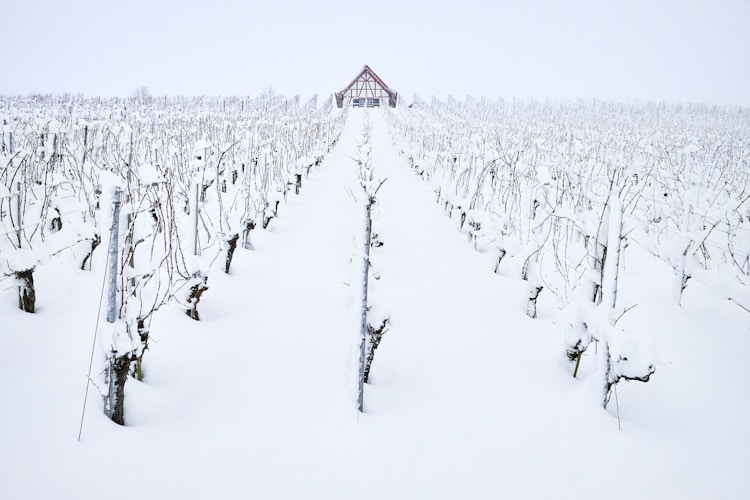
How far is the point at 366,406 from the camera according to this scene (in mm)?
2205

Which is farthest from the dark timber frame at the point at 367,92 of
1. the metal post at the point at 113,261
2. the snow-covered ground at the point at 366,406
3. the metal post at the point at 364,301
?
the metal post at the point at 113,261

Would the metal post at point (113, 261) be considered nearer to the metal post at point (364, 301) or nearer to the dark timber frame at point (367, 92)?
the metal post at point (364, 301)

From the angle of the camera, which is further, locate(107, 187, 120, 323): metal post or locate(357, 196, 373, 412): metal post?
locate(357, 196, 373, 412): metal post

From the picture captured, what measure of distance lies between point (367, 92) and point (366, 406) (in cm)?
3842

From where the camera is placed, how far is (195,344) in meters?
2.68

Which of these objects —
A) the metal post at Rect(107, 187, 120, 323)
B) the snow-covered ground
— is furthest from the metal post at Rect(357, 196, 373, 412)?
the metal post at Rect(107, 187, 120, 323)

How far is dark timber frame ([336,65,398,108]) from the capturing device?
123 feet

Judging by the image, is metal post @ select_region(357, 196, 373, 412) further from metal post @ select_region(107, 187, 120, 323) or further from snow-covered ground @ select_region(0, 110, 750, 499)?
metal post @ select_region(107, 187, 120, 323)

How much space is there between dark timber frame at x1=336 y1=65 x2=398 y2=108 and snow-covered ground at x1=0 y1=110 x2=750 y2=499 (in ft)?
119

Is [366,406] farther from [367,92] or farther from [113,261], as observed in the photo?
[367,92]

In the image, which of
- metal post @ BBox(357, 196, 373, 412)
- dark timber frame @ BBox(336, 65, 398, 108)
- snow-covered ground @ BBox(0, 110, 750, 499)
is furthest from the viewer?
dark timber frame @ BBox(336, 65, 398, 108)

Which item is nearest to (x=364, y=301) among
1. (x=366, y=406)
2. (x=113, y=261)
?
(x=366, y=406)

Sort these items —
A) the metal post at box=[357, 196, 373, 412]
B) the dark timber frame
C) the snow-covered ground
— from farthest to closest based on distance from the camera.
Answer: the dark timber frame < the metal post at box=[357, 196, 373, 412] < the snow-covered ground

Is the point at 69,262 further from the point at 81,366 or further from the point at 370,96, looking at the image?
the point at 370,96
